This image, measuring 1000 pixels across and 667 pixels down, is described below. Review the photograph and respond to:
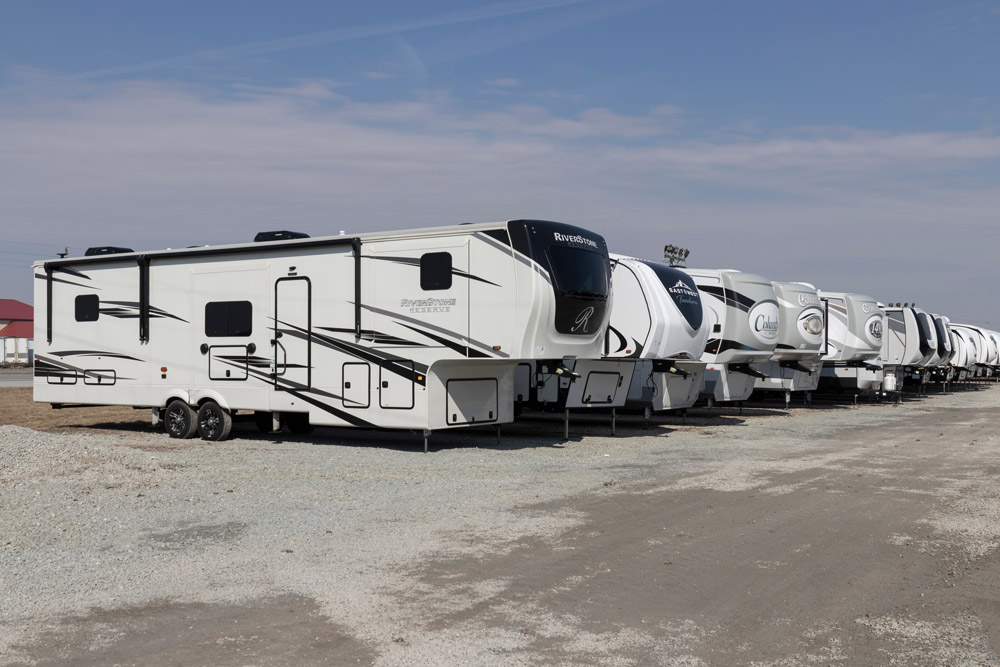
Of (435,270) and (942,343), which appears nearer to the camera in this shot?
(435,270)

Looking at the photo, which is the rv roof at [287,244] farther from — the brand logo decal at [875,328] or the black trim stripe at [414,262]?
the brand logo decal at [875,328]

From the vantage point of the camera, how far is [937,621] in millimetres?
5609

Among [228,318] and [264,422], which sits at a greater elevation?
[228,318]

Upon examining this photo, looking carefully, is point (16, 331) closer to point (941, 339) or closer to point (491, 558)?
point (941, 339)

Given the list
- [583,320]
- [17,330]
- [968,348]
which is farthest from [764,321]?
[17,330]

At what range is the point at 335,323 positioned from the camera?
14422 millimetres

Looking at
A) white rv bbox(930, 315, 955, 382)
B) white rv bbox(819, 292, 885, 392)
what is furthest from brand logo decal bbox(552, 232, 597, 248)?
white rv bbox(930, 315, 955, 382)

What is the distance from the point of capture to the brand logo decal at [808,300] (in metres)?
22.6

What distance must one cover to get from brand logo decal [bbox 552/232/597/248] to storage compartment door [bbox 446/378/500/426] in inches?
96.5

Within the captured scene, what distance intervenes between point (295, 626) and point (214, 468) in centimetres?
708

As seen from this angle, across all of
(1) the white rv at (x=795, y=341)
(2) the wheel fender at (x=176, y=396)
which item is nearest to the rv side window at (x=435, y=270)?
(2) the wheel fender at (x=176, y=396)

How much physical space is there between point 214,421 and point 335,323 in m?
3.01

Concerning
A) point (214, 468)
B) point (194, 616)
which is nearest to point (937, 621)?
point (194, 616)

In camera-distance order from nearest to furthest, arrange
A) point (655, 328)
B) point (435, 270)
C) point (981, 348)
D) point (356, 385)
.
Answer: point (435, 270)
point (356, 385)
point (655, 328)
point (981, 348)
